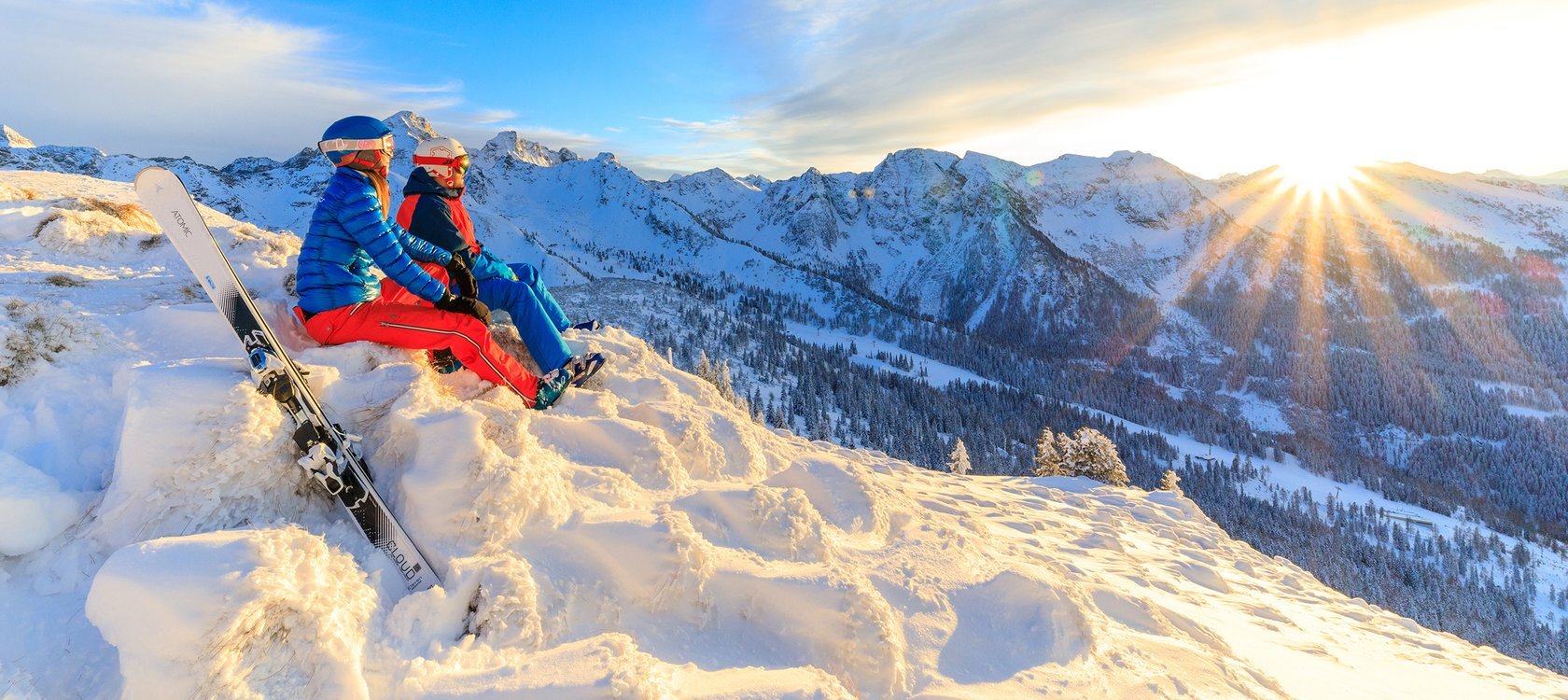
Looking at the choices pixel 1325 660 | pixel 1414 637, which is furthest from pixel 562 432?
pixel 1414 637

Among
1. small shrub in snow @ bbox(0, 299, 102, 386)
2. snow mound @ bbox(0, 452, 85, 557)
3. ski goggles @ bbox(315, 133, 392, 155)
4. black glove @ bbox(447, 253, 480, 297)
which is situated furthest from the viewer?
black glove @ bbox(447, 253, 480, 297)

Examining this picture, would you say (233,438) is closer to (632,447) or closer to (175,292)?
(632,447)

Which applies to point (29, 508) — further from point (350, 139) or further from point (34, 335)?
point (350, 139)

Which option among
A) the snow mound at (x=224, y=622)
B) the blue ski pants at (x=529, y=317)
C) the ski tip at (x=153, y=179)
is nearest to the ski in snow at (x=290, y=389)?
the ski tip at (x=153, y=179)

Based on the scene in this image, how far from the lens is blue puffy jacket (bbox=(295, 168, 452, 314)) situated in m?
5.73

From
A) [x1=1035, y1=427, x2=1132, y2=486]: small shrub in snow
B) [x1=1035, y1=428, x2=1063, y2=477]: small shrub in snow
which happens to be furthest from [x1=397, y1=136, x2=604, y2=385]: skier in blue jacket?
[x1=1035, y1=428, x2=1063, y2=477]: small shrub in snow

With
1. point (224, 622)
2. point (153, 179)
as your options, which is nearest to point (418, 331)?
point (153, 179)

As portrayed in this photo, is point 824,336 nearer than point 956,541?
No

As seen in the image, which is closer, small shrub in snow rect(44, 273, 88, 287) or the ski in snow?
the ski in snow

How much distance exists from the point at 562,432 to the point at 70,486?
3.03 m

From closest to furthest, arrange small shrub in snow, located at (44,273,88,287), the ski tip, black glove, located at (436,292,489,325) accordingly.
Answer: the ski tip
black glove, located at (436,292,489,325)
small shrub in snow, located at (44,273,88,287)

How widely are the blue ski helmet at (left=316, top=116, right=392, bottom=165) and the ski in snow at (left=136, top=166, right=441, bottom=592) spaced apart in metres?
1.15

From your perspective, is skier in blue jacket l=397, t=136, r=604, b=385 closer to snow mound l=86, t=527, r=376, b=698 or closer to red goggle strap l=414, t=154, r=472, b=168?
red goggle strap l=414, t=154, r=472, b=168

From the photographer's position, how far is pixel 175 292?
6.64 m
